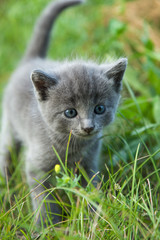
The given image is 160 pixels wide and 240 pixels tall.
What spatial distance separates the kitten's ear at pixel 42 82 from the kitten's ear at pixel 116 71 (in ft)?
1.44

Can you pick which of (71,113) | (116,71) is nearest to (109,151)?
(71,113)

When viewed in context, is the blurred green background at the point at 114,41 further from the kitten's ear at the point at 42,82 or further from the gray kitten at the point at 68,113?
the kitten's ear at the point at 42,82

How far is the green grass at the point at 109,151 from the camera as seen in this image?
72.9 inches

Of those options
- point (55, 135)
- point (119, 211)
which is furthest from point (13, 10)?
point (119, 211)

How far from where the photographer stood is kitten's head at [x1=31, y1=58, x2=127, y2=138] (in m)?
2.25

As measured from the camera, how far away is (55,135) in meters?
2.54

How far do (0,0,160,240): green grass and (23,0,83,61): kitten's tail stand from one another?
617 mm

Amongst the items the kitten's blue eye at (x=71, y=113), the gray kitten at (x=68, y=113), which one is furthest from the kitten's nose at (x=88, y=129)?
the kitten's blue eye at (x=71, y=113)

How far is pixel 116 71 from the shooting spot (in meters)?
2.39

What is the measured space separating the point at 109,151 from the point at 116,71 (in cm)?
64

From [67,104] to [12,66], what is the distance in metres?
3.69

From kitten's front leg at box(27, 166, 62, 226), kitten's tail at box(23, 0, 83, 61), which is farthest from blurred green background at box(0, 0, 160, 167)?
kitten's front leg at box(27, 166, 62, 226)

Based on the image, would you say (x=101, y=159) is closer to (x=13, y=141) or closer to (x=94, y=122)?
(x=94, y=122)

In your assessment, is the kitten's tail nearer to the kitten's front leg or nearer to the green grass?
the green grass
